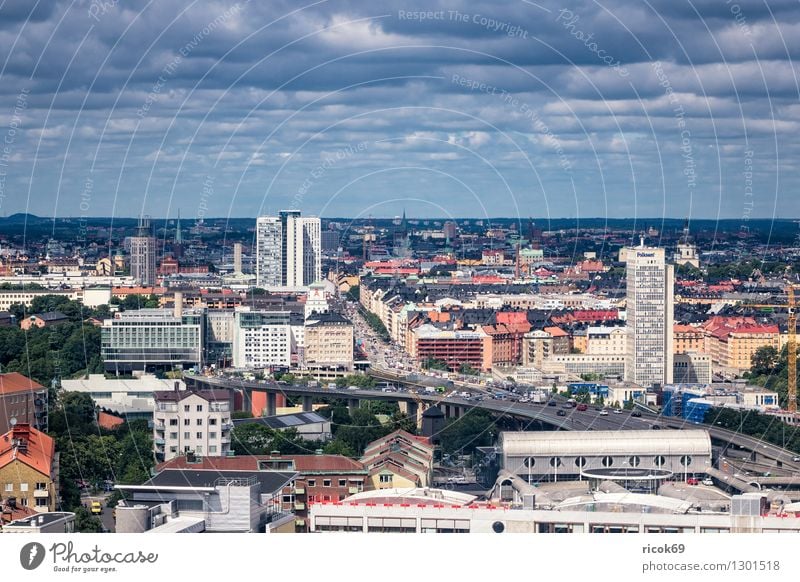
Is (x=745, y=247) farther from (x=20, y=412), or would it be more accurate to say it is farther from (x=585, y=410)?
(x=20, y=412)

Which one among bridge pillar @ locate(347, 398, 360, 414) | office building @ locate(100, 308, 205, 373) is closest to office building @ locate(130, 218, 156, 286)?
office building @ locate(100, 308, 205, 373)

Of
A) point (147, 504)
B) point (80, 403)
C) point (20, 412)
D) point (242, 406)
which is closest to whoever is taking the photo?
point (147, 504)

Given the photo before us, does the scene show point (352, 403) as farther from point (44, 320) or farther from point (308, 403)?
point (44, 320)

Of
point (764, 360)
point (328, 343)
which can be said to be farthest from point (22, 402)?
point (764, 360)

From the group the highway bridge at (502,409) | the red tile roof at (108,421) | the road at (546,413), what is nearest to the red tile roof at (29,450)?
the red tile roof at (108,421)

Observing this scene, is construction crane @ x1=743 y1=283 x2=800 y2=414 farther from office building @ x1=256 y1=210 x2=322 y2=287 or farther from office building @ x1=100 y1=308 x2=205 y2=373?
office building @ x1=256 y1=210 x2=322 y2=287

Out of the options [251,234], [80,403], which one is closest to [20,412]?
[80,403]
